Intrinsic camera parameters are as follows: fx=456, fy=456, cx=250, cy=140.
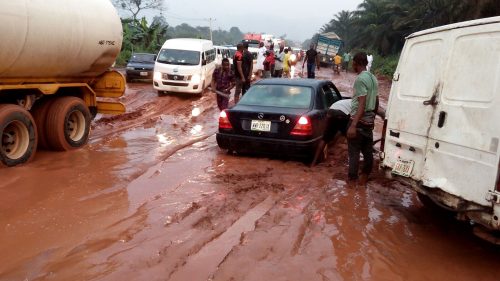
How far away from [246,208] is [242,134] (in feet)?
7.72

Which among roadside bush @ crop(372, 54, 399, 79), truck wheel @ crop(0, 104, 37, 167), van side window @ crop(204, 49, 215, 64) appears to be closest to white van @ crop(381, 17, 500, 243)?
truck wheel @ crop(0, 104, 37, 167)

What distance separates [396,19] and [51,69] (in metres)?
39.5

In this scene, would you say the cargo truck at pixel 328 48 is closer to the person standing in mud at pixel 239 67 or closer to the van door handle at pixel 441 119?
the person standing in mud at pixel 239 67

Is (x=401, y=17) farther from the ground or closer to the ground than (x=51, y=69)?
farther from the ground

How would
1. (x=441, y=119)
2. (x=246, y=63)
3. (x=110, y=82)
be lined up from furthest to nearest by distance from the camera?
(x=246, y=63) < (x=110, y=82) < (x=441, y=119)

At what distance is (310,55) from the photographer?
60.3 ft

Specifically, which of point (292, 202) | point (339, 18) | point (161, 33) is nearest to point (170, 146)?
point (292, 202)

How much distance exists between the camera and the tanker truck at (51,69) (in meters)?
6.53

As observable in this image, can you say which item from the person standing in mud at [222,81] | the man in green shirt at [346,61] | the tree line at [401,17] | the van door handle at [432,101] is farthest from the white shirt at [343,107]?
the man in green shirt at [346,61]

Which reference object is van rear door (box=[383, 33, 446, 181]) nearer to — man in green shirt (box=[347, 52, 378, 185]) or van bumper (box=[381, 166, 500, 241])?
van bumper (box=[381, 166, 500, 241])

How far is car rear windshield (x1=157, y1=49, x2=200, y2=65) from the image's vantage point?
53.8 ft

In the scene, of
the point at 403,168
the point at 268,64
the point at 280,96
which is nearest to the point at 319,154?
the point at 280,96

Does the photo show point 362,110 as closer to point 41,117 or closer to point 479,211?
point 479,211

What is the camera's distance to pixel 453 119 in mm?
4320
